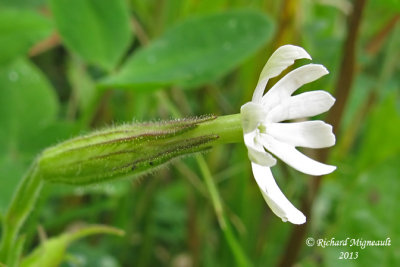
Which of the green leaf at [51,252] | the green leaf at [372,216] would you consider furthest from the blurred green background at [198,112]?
the green leaf at [51,252]

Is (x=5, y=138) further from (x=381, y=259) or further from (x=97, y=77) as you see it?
(x=381, y=259)

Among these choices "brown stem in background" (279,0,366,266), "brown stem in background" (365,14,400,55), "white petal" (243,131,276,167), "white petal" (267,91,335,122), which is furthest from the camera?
"brown stem in background" (365,14,400,55)

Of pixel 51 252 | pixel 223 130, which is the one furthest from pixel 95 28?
pixel 223 130

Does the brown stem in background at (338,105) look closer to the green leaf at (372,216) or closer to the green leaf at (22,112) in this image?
the green leaf at (372,216)

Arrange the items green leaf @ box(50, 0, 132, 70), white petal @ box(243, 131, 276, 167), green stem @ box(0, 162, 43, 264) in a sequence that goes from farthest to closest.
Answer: green leaf @ box(50, 0, 132, 70)
green stem @ box(0, 162, 43, 264)
white petal @ box(243, 131, 276, 167)

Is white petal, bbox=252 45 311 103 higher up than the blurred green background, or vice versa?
the blurred green background

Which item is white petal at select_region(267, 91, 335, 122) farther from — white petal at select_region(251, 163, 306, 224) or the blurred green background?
the blurred green background

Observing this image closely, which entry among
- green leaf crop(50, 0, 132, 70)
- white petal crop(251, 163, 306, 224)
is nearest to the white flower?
white petal crop(251, 163, 306, 224)

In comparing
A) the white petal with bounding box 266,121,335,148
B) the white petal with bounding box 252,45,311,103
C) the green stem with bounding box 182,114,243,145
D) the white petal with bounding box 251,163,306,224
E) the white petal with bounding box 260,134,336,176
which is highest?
the white petal with bounding box 252,45,311,103
